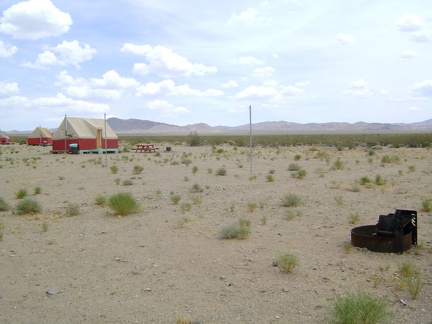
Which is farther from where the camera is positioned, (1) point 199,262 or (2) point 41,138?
(2) point 41,138

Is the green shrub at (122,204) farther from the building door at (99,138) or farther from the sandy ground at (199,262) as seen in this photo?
the building door at (99,138)

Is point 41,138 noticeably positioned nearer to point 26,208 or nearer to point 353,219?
point 26,208

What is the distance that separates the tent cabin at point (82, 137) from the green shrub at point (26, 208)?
28021 mm

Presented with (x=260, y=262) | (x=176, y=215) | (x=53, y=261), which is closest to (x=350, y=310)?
(x=260, y=262)

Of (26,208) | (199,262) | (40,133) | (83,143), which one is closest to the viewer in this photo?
(199,262)

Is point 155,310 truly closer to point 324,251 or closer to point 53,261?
point 53,261

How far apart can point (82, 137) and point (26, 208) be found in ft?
96.1

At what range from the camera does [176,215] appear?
12086mm

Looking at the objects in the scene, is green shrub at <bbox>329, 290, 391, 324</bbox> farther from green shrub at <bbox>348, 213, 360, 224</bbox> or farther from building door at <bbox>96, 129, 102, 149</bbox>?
building door at <bbox>96, 129, 102, 149</bbox>

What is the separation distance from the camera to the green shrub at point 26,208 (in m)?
12.5

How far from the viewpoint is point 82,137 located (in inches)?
1609

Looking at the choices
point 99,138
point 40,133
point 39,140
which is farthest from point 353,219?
point 40,133

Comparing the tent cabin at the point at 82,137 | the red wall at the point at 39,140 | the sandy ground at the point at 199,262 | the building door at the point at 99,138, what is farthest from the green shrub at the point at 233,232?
the red wall at the point at 39,140

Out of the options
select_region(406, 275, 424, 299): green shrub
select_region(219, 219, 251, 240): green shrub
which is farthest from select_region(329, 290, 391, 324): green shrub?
select_region(219, 219, 251, 240): green shrub
